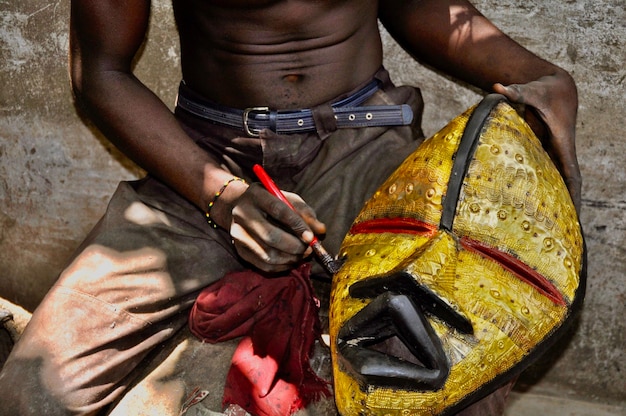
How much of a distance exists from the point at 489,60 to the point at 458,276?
0.87m

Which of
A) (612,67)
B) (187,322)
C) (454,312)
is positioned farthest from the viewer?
(612,67)

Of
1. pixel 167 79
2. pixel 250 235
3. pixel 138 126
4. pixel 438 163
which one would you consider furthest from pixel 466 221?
pixel 167 79

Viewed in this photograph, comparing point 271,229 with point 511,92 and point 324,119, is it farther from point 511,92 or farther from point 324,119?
point 511,92

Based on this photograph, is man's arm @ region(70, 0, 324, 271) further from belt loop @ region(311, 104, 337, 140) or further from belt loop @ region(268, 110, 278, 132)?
belt loop @ region(311, 104, 337, 140)

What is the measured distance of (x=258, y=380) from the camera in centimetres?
191

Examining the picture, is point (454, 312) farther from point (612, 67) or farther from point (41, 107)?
point (41, 107)

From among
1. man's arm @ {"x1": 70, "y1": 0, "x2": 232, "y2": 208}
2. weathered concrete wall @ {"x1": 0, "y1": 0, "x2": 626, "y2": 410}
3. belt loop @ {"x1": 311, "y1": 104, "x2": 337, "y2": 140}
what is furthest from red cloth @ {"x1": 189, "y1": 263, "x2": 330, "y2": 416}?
weathered concrete wall @ {"x1": 0, "y1": 0, "x2": 626, "y2": 410}

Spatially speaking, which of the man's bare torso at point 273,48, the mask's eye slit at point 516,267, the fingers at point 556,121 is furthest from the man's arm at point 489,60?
the mask's eye slit at point 516,267

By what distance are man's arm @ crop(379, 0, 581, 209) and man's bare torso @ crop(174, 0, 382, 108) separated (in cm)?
19

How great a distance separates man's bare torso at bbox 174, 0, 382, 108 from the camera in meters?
2.23

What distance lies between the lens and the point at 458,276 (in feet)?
5.46

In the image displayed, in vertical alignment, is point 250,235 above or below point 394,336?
above

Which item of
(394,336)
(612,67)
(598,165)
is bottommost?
(598,165)

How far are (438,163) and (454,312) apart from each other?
34 centimetres
